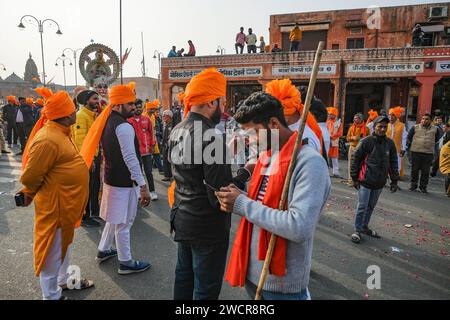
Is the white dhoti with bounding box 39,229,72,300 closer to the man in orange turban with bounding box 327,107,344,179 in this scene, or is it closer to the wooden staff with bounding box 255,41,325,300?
the wooden staff with bounding box 255,41,325,300

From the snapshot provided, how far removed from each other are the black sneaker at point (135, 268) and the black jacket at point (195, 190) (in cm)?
164

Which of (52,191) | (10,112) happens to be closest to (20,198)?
(52,191)

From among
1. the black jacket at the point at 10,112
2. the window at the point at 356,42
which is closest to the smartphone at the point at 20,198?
the black jacket at the point at 10,112

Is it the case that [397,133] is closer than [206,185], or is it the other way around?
[206,185]

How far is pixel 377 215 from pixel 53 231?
5.49 meters

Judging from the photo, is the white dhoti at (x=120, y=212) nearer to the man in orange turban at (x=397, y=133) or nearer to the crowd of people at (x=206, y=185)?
the crowd of people at (x=206, y=185)

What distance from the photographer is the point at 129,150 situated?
11.5 ft

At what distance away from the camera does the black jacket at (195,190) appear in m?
2.08

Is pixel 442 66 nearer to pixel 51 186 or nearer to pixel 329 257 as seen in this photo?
pixel 329 257

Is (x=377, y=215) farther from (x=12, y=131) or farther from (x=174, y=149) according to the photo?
(x=12, y=131)

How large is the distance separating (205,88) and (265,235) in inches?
44.4

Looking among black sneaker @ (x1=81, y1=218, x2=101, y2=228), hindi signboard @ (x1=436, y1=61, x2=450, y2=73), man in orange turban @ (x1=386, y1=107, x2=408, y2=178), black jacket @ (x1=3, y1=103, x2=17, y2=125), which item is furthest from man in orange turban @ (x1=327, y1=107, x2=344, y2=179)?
black jacket @ (x1=3, y1=103, x2=17, y2=125)

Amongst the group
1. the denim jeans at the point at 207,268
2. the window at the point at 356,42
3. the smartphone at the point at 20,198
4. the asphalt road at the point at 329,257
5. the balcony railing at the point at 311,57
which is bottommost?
the asphalt road at the point at 329,257

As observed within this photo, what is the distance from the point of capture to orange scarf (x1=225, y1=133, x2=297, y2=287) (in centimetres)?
172
